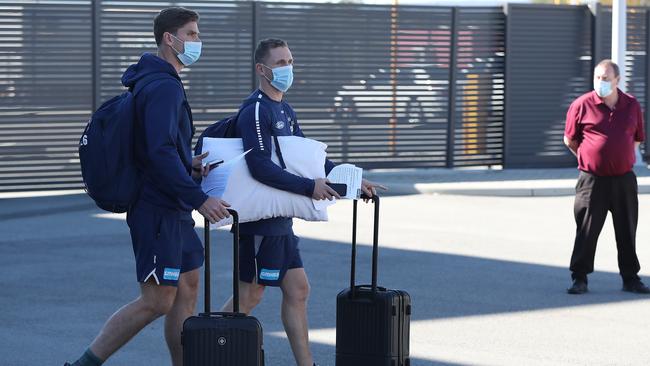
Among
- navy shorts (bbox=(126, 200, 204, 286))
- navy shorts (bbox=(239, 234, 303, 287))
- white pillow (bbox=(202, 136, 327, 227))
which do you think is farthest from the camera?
navy shorts (bbox=(239, 234, 303, 287))

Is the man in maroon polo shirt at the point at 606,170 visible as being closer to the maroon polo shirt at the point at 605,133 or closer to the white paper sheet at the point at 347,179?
the maroon polo shirt at the point at 605,133

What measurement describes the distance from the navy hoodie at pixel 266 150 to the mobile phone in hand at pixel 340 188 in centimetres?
10

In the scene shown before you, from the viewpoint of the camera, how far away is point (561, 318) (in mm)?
9516

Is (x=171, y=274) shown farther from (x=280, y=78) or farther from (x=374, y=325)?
(x=280, y=78)

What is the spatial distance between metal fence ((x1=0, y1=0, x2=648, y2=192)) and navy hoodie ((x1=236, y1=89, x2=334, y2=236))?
39.9ft

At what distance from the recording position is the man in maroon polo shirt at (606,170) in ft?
34.9

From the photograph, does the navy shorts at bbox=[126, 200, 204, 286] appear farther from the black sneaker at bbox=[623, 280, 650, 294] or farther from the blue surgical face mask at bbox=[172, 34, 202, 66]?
the black sneaker at bbox=[623, 280, 650, 294]

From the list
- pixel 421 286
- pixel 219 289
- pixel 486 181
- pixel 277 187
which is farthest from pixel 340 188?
pixel 486 181

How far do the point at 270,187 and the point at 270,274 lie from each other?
443mm

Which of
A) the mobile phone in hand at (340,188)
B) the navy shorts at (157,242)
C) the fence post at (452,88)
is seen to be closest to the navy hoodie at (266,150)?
the mobile phone in hand at (340,188)

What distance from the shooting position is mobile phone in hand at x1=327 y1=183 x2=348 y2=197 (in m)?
6.68

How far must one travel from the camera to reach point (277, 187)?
671 cm

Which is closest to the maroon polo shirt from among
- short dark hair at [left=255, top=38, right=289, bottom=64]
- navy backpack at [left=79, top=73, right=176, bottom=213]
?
short dark hair at [left=255, top=38, right=289, bottom=64]

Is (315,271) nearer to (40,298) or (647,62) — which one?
(40,298)
